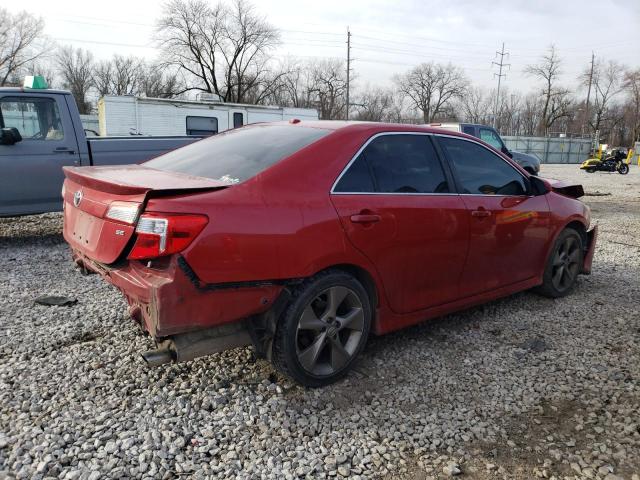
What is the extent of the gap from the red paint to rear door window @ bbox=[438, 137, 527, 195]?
11 cm

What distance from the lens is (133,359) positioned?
3357 mm

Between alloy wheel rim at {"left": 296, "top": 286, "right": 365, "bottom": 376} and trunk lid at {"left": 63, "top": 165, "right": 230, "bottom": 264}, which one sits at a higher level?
trunk lid at {"left": 63, "top": 165, "right": 230, "bottom": 264}

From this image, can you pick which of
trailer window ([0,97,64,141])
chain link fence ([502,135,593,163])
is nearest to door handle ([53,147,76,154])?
trailer window ([0,97,64,141])

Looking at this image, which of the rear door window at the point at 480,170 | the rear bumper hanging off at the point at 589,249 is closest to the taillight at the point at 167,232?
the rear door window at the point at 480,170

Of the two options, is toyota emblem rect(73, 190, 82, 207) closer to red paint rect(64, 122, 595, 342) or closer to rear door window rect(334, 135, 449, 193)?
red paint rect(64, 122, 595, 342)

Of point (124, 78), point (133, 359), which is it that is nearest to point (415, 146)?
point (133, 359)

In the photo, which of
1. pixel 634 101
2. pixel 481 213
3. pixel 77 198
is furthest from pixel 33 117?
pixel 634 101

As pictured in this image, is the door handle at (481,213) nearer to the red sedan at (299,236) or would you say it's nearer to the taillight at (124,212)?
the red sedan at (299,236)

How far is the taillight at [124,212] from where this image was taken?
2596mm

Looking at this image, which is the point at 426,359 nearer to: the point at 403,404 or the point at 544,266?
the point at 403,404

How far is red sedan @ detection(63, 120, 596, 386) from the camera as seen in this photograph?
8.38ft

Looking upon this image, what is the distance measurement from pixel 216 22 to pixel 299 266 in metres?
46.8

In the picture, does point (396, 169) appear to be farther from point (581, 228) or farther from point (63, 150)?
point (63, 150)

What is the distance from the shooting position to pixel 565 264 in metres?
4.90
